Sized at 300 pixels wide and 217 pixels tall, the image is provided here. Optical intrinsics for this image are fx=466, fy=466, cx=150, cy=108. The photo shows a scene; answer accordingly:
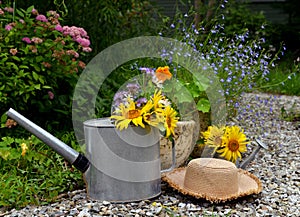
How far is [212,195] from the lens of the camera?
2299 mm

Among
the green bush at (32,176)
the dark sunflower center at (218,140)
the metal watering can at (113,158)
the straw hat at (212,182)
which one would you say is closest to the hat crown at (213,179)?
the straw hat at (212,182)

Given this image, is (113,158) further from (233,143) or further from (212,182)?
(233,143)

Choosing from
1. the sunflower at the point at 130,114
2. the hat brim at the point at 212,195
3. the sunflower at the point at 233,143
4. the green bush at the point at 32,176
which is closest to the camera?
the sunflower at the point at 130,114

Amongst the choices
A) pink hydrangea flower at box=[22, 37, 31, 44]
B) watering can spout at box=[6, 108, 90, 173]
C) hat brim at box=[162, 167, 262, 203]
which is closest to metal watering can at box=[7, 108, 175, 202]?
watering can spout at box=[6, 108, 90, 173]

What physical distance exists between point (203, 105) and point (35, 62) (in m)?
1.21

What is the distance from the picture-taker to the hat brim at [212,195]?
2.29m

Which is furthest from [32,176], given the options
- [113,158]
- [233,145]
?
[233,145]

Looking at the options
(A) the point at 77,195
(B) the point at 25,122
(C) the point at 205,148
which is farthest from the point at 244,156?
(B) the point at 25,122

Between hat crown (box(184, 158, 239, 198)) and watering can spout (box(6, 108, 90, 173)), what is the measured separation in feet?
1.78

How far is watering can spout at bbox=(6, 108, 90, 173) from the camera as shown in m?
2.22

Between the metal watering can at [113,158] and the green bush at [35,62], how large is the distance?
953 mm

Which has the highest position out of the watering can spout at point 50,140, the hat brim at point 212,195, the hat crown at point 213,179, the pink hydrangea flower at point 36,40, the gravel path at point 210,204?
the pink hydrangea flower at point 36,40

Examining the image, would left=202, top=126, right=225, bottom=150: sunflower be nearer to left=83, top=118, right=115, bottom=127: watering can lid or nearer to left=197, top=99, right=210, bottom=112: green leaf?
left=197, top=99, right=210, bottom=112: green leaf

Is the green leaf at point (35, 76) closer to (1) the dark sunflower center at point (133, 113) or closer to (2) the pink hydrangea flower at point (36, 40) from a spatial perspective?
(2) the pink hydrangea flower at point (36, 40)
